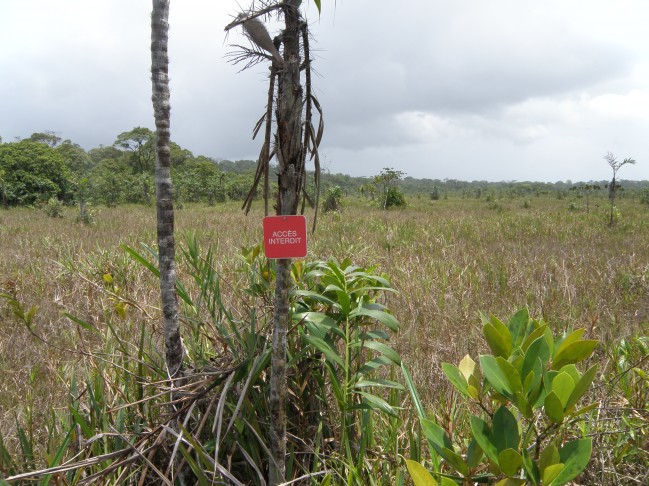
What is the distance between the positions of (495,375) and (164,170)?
0.97m

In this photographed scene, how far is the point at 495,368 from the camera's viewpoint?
815mm

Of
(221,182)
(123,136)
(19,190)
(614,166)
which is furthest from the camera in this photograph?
(123,136)

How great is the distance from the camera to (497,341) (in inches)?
35.6

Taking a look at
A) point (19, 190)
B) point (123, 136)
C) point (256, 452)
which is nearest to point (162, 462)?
point (256, 452)

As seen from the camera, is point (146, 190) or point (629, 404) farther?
point (146, 190)

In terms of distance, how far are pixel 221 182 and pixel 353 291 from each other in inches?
1255

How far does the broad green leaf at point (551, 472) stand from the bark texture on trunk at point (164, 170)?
3.18 feet

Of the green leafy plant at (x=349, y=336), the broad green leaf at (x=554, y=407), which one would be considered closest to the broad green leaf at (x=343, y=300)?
the green leafy plant at (x=349, y=336)

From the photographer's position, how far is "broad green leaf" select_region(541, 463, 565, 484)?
72 cm

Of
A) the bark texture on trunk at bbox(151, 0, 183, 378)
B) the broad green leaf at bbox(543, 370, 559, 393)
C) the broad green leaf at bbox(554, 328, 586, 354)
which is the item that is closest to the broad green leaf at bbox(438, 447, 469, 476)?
the broad green leaf at bbox(543, 370, 559, 393)

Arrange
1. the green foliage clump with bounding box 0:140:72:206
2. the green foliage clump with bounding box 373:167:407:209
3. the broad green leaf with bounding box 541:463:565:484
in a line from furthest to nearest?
the green foliage clump with bounding box 0:140:72:206 → the green foliage clump with bounding box 373:167:407:209 → the broad green leaf with bounding box 541:463:565:484

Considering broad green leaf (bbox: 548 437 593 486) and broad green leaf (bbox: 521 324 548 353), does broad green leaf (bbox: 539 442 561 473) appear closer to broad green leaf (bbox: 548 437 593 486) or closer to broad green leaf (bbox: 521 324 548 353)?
broad green leaf (bbox: 548 437 593 486)

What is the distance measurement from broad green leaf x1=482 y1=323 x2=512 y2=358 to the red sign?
1.49 ft

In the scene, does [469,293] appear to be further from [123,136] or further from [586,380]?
[123,136]
